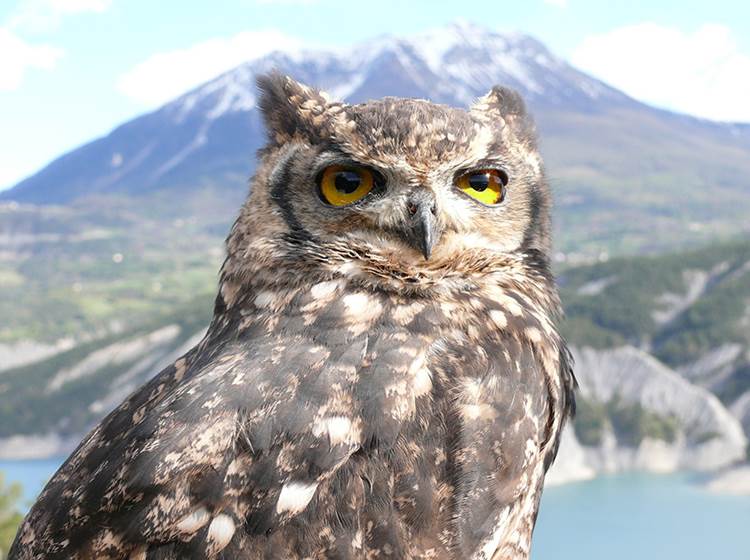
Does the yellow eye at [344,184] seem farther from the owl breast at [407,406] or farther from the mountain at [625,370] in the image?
the mountain at [625,370]

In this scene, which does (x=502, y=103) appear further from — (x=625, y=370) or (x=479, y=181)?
(x=625, y=370)

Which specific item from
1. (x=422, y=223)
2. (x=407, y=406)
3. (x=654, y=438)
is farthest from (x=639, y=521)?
(x=407, y=406)

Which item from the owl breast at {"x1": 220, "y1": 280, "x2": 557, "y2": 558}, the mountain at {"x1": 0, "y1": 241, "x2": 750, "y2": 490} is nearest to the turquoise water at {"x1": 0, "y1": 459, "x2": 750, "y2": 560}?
the mountain at {"x1": 0, "y1": 241, "x2": 750, "y2": 490}

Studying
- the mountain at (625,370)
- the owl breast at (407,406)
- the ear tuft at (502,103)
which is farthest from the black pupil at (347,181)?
the mountain at (625,370)

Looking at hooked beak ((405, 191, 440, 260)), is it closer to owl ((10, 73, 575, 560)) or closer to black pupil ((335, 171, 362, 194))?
owl ((10, 73, 575, 560))

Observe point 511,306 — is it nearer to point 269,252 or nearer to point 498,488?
point 498,488

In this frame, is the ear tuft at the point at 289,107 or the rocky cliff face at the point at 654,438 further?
the rocky cliff face at the point at 654,438

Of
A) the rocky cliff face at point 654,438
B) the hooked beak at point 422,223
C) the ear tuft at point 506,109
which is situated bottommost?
the rocky cliff face at point 654,438

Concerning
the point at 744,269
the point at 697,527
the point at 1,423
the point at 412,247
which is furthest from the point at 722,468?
the point at 412,247
